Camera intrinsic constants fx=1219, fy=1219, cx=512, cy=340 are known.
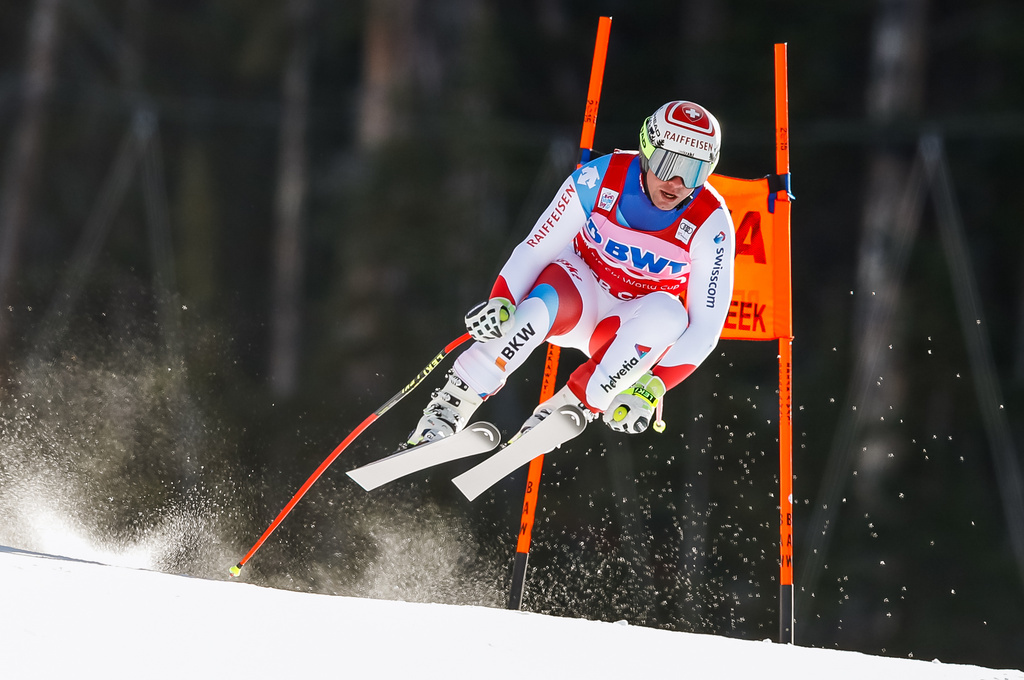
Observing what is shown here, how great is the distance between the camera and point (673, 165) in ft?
14.9

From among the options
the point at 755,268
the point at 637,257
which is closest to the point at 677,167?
the point at 637,257

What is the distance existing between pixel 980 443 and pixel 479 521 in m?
5.02

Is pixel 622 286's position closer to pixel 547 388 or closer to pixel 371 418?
pixel 547 388

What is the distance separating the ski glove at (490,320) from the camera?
4.44 metres

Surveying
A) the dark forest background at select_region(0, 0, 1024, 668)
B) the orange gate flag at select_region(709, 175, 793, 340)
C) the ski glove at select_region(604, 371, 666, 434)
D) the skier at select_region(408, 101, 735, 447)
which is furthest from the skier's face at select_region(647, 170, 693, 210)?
the dark forest background at select_region(0, 0, 1024, 668)

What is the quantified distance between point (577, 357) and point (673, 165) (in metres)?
8.11

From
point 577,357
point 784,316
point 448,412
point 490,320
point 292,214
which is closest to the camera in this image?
point 490,320

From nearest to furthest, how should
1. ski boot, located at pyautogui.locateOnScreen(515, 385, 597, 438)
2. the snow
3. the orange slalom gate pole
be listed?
the snow → ski boot, located at pyautogui.locateOnScreen(515, 385, 597, 438) → the orange slalom gate pole

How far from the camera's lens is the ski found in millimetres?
4500

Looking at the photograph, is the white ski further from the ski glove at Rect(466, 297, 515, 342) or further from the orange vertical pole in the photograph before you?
the orange vertical pole

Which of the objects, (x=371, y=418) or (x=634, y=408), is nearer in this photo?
(x=634, y=408)

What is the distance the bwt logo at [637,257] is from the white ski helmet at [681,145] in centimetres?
30

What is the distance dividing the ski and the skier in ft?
0.29

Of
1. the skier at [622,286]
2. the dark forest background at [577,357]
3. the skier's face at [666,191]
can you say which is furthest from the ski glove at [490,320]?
the dark forest background at [577,357]
